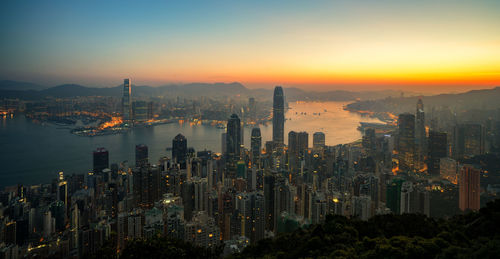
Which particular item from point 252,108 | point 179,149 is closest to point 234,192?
point 179,149

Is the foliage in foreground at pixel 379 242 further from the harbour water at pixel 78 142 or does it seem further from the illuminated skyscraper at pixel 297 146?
the illuminated skyscraper at pixel 297 146

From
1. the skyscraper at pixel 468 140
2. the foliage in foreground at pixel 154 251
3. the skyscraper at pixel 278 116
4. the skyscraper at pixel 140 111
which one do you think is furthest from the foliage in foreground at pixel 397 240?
the skyscraper at pixel 140 111

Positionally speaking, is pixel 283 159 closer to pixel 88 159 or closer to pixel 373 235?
pixel 88 159

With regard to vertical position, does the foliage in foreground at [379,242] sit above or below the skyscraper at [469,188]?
above

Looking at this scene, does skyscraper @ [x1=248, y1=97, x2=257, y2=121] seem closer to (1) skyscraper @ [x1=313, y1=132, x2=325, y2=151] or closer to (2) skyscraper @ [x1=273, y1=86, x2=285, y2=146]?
(2) skyscraper @ [x1=273, y1=86, x2=285, y2=146]

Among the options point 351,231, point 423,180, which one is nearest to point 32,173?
point 351,231

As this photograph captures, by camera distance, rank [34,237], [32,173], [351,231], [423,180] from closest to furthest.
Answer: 1. [351,231]
2. [34,237]
3. [32,173]
4. [423,180]
